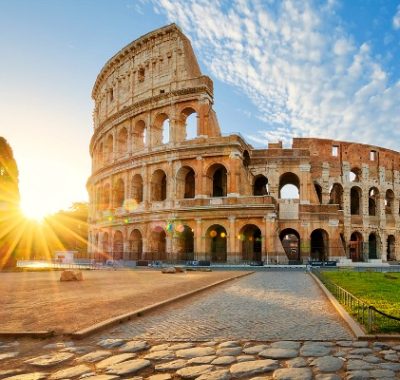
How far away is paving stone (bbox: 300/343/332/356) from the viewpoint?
5192 millimetres

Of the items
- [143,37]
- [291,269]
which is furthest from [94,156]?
[291,269]

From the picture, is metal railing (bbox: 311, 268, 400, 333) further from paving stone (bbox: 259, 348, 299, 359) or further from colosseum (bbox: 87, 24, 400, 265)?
colosseum (bbox: 87, 24, 400, 265)

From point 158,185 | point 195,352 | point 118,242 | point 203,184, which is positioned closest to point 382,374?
point 195,352

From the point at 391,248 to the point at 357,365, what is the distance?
42164mm

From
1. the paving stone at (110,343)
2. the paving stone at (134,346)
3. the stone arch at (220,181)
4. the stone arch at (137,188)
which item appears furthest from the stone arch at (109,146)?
the paving stone at (134,346)

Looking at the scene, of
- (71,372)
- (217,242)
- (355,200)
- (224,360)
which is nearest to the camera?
(71,372)

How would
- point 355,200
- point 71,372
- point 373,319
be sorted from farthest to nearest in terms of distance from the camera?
point 355,200 < point 373,319 < point 71,372

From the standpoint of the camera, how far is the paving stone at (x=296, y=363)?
4.64 m

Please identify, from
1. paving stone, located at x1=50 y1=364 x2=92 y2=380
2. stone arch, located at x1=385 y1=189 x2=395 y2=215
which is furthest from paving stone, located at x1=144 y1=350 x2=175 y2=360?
stone arch, located at x1=385 y1=189 x2=395 y2=215

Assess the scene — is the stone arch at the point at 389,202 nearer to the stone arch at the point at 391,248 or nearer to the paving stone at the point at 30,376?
the stone arch at the point at 391,248

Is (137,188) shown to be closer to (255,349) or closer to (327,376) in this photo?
(255,349)

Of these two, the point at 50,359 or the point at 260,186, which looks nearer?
the point at 50,359

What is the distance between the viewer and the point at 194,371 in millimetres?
4477

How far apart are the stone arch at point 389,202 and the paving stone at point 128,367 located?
43.9m
